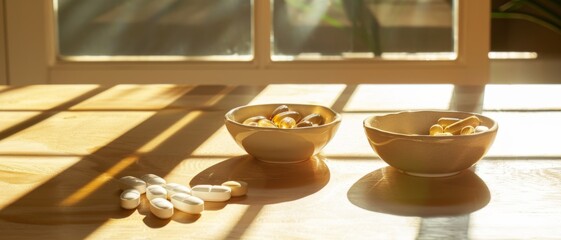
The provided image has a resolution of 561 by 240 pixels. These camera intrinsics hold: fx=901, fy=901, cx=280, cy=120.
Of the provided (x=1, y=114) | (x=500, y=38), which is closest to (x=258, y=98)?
(x=1, y=114)

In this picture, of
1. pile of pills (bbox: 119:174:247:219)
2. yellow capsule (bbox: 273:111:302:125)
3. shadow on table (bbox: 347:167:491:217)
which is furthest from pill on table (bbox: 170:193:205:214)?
yellow capsule (bbox: 273:111:302:125)

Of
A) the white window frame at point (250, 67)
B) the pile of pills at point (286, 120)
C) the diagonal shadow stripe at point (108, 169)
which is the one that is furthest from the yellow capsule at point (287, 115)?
the white window frame at point (250, 67)

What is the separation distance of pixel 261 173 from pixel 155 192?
189 millimetres

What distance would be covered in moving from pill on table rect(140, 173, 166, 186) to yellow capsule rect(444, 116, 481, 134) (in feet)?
1.27

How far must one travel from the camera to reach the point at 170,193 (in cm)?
107

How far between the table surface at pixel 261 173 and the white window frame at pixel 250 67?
61.1 inches

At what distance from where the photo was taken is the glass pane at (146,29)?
352 centimetres

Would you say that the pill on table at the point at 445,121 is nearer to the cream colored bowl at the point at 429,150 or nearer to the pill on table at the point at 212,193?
the cream colored bowl at the point at 429,150

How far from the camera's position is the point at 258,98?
68.1 inches

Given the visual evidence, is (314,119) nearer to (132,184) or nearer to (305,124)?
(305,124)

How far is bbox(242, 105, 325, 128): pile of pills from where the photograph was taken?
1262mm

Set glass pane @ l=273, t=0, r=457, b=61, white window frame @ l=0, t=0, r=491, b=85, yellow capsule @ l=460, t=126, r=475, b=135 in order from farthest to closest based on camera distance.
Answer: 1. glass pane @ l=273, t=0, r=457, b=61
2. white window frame @ l=0, t=0, r=491, b=85
3. yellow capsule @ l=460, t=126, r=475, b=135

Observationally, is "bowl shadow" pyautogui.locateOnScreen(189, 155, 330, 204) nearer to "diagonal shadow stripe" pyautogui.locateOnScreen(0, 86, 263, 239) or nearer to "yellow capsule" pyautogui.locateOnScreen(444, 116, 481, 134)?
"diagonal shadow stripe" pyautogui.locateOnScreen(0, 86, 263, 239)

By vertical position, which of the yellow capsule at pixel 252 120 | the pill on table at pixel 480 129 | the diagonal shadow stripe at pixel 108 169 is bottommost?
the diagonal shadow stripe at pixel 108 169
